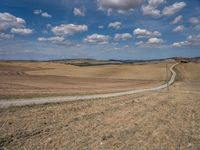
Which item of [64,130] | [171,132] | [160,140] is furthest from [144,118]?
[64,130]

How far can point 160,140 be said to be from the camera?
11516mm

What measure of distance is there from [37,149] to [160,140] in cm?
558

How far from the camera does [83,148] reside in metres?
10.2

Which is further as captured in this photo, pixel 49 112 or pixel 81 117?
pixel 49 112

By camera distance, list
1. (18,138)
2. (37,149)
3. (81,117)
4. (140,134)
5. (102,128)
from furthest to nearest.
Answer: (81,117) < (102,128) < (140,134) < (18,138) < (37,149)

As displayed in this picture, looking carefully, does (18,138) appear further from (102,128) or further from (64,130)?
(102,128)

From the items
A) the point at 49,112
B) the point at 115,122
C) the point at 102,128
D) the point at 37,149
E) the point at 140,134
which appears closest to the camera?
the point at 37,149

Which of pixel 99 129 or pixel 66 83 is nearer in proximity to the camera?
pixel 99 129

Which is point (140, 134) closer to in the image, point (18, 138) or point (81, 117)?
point (81, 117)

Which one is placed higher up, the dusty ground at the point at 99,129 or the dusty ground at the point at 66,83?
the dusty ground at the point at 99,129

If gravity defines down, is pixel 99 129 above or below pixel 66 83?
above

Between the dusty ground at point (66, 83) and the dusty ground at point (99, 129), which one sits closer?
the dusty ground at point (99, 129)

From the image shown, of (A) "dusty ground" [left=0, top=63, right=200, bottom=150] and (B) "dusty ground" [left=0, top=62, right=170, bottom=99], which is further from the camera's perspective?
(B) "dusty ground" [left=0, top=62, right=170, bottom=99]

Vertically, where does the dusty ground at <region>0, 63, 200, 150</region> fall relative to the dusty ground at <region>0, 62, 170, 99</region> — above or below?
above
